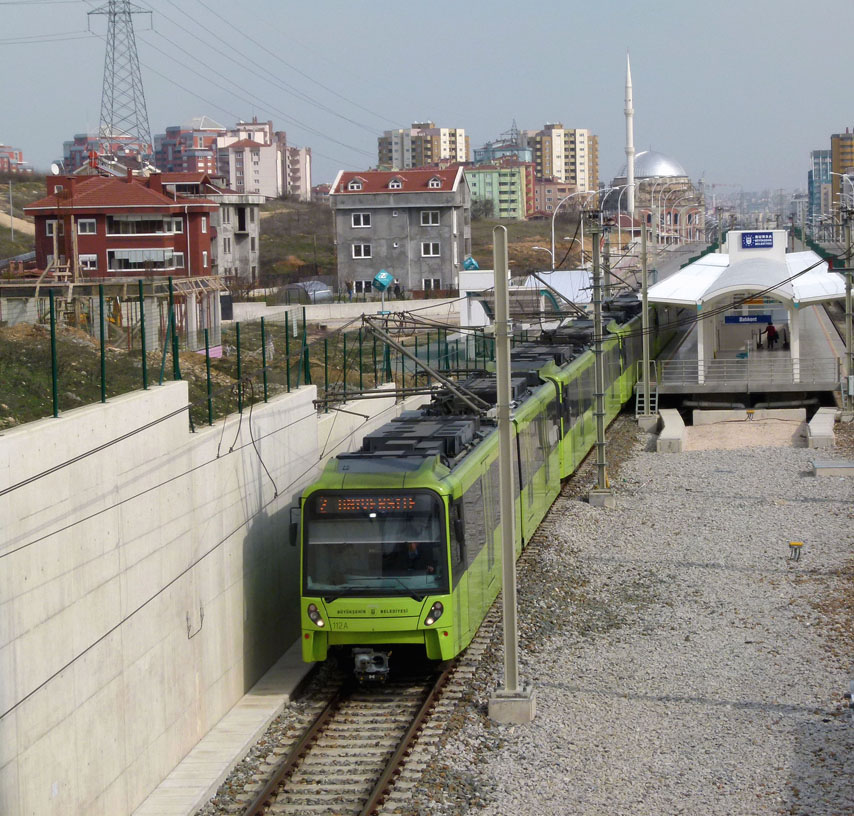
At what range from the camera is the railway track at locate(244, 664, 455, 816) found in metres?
11.1

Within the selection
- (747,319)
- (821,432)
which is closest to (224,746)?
(821,432)

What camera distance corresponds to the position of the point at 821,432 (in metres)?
30.0

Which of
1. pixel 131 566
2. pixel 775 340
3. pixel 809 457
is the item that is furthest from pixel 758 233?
pixel 131 566

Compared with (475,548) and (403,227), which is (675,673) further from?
(403,227)

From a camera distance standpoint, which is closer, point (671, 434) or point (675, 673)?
point (675, 673)

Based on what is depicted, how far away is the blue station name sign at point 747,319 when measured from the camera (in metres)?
38.0

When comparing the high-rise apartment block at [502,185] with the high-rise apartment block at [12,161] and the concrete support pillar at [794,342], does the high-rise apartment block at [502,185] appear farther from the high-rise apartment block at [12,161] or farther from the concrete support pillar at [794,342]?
the concrete support pillar at [794,342]

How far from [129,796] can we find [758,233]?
36340mm

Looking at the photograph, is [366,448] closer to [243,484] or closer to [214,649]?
[243,484]

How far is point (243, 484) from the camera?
49.0 feet

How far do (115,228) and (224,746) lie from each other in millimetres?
43757

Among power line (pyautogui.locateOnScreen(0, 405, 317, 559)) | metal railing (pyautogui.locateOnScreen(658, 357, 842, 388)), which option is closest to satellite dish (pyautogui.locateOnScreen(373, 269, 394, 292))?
metal railing (pyautogui.locateOnScreen(658, 357, 842, 388))

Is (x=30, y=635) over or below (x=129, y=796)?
over

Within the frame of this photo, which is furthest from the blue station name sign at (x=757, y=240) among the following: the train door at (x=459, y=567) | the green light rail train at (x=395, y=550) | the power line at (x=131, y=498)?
the train door at (x=459, y=567)
